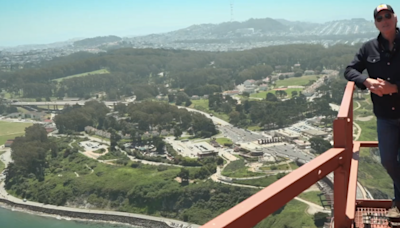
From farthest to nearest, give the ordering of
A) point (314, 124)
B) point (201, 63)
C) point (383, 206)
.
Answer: point (201, 63) < point (314, 124) < point (383, 206)

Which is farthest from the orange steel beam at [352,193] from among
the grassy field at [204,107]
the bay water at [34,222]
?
the grassy field at [204,107]

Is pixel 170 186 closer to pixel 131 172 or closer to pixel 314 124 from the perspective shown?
pixel 131 172

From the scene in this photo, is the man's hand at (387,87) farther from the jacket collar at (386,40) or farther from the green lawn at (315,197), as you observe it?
the green lawn at (315,197)

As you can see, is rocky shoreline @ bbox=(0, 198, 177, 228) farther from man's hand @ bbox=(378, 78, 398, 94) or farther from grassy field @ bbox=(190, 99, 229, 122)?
grassy field @ bbox=(190, 99, 229, 122)

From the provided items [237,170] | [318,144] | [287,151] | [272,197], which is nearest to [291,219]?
[237,170]

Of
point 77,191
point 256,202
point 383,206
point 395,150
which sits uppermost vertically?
point 256,202

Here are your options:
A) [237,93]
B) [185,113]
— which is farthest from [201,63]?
[185,113]

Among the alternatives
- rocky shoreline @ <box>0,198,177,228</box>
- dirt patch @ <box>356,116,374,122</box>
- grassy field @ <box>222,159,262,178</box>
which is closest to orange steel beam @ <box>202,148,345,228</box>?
rocky shoreline @ <box>0,198,177,228</box>
